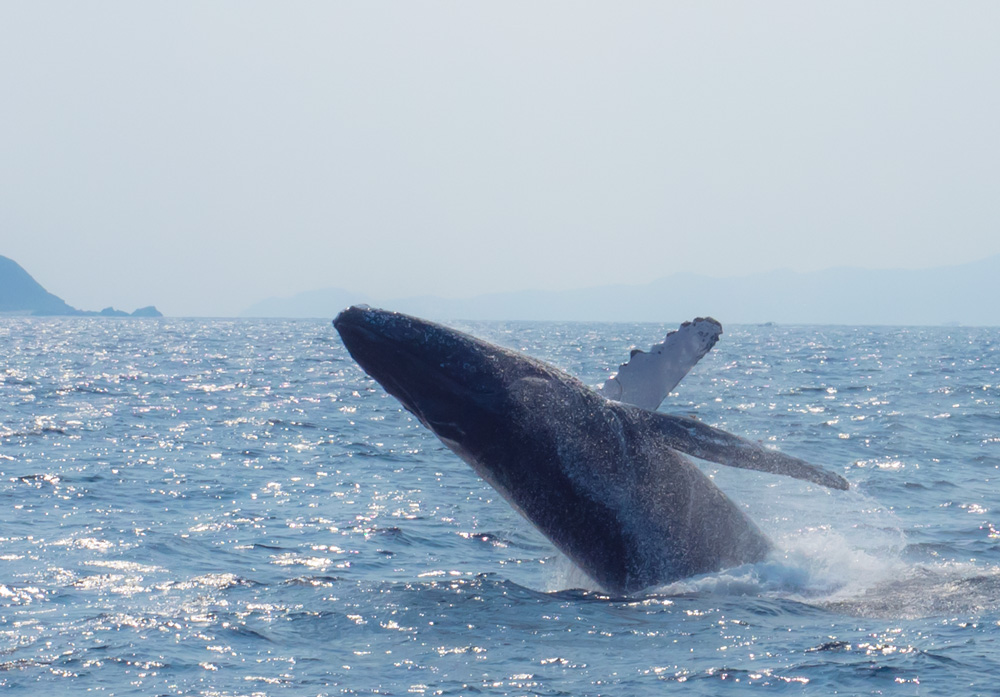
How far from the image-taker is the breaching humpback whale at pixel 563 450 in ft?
28.9

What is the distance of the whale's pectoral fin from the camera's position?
26.3 feet

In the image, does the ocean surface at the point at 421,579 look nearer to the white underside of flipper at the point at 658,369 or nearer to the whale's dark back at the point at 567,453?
the whale's dark back at the point at 567,453

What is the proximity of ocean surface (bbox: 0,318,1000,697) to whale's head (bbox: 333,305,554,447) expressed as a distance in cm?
141

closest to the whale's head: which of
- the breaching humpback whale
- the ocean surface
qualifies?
the breaching humpback whale

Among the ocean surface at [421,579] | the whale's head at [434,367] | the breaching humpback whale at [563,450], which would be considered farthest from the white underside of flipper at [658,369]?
the ocean surface at [421,579]

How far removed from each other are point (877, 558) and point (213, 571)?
6325mm

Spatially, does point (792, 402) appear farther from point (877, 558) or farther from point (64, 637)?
point (64, 637)

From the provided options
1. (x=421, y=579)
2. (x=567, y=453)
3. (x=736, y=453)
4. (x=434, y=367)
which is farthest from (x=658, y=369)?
(x=421, y=579)

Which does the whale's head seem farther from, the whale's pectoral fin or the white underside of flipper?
the whale's pectoral fin

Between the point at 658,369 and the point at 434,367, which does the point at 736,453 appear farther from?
the point at 434,367

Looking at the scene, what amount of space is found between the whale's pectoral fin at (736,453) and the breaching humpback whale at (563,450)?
0.37 meters

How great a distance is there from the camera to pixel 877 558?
1061 centimetres

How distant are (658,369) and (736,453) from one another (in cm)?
165

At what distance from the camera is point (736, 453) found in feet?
26.8
